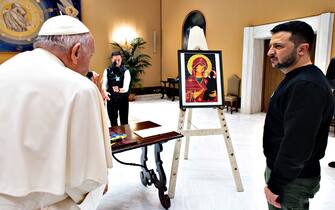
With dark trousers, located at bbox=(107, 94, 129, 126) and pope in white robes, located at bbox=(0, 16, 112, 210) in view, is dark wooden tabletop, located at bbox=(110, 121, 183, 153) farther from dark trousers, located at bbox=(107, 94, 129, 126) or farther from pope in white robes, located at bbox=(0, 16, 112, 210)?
dark trousers, located at bbox=(107, 94, 129, 126)

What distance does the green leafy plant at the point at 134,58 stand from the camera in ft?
28.2

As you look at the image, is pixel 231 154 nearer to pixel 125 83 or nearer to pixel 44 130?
pixel 44 130

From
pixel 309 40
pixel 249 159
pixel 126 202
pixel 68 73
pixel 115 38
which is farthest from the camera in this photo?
pixel 115 38

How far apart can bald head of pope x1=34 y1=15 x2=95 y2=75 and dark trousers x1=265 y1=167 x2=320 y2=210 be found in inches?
45.9

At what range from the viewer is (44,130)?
0.89 meters

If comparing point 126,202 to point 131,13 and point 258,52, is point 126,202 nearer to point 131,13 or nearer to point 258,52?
point 258,52

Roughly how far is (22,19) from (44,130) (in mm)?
7778

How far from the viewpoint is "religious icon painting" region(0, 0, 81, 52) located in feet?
23.2

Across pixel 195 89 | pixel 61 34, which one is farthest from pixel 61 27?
pixel 195 89

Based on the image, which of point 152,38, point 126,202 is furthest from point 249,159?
point 152,38

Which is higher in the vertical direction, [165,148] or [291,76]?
[291,76]

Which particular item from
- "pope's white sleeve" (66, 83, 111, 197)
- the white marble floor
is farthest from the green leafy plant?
"pope's white sleeve" (66, 83, 111, 197)

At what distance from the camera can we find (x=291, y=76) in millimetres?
1270

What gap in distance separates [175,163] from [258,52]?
477 centimetres
